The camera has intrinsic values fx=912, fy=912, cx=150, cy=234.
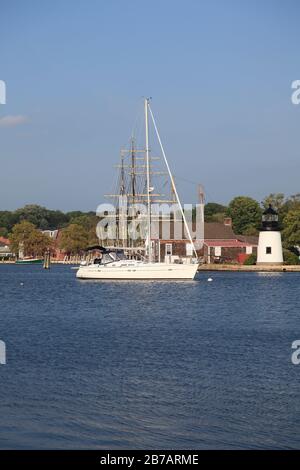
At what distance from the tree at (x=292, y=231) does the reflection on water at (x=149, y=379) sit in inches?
2613

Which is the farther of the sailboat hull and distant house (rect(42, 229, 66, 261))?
distant house (rect(42, 229, 66, 261))

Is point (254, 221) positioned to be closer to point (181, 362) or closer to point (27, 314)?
point (27, 314)

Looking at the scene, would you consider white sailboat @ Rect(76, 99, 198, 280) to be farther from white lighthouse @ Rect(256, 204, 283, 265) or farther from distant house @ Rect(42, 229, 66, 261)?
distant house @ Rect(42, 229, 66, 261)

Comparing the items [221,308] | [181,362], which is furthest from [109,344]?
[221,308]

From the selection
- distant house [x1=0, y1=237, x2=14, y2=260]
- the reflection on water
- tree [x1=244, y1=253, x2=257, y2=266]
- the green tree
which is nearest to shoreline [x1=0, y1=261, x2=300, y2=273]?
tree [x1=244, y1=253, x2=257, y2=266]

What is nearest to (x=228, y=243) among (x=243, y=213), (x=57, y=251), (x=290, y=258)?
(x=290, y=258)

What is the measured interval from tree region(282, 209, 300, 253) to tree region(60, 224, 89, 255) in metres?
41.0

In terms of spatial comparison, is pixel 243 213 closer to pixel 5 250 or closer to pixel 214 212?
pixel 214 212

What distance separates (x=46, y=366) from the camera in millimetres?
27047

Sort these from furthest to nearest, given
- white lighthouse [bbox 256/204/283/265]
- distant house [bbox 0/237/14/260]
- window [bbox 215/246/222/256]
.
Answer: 1. distant house [bbox 0/237/14/260]
2. window [bbox 215/246/222/256]
3. white lighthouse [bbox 256/204/283/265]

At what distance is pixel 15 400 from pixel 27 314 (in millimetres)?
25094

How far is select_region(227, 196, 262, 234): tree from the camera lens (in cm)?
15050

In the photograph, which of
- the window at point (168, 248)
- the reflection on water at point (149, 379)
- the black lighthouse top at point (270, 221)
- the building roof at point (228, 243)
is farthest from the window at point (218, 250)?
the reflection on water at point (149, 379)
